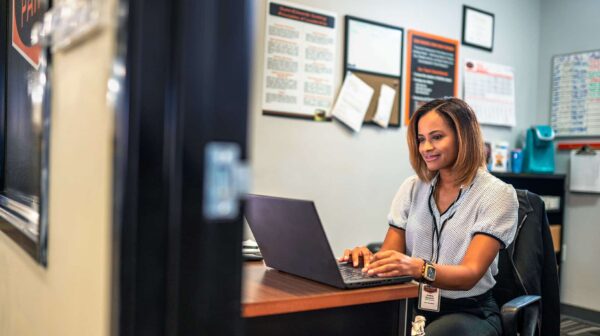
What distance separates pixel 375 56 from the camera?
3043 millimetres

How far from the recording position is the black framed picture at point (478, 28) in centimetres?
350

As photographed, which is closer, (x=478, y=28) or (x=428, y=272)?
(x=428, y=272)

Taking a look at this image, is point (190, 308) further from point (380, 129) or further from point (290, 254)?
point (380, 129)

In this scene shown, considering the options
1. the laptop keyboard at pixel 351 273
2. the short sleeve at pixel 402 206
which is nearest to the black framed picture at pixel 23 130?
the laptop keyboard at pixel 351 273

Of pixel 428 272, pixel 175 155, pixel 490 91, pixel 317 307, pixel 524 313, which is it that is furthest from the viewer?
pixel 490 91

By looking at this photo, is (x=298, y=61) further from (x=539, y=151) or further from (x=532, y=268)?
(x=539, y=151)

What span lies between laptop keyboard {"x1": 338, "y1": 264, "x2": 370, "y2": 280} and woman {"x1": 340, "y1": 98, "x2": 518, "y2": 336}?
0.05m

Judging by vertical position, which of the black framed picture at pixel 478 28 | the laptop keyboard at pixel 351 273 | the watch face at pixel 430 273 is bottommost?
the watch face at pixel 430 273

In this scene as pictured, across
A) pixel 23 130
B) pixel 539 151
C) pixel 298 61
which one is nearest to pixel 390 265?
pixel 23 130

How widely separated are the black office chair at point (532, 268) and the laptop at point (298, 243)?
0.61 meters

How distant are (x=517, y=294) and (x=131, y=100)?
150cm

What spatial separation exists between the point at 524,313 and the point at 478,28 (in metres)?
2.37

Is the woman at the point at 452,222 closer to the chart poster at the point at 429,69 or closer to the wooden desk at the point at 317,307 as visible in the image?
the wooden desk at the point at 317,307

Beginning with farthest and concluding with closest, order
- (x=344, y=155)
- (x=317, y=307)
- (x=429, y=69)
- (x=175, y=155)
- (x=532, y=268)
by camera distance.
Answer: (x=429, y=69) < (x=344, y=155) < (x=532, y=268) < (x=317, y=307) < (x=175, y=155)
